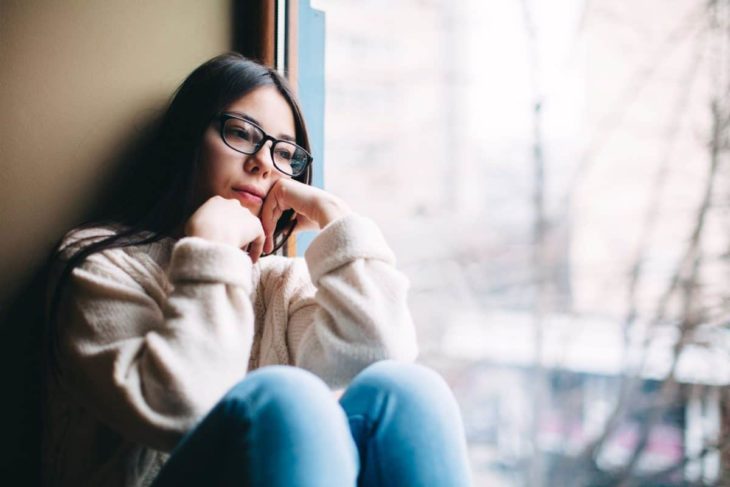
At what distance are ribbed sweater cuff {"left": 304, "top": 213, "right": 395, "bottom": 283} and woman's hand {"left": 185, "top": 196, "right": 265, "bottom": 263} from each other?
0.30 ft

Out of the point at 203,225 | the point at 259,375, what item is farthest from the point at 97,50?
the point at 259,375

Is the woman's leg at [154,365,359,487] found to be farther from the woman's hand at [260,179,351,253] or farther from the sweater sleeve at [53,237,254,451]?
the woman's hand at [260,179,351,253]

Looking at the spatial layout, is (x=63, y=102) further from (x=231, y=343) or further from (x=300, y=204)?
(x=231, y=343)

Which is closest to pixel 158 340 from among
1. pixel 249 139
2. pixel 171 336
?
pixel 171 336

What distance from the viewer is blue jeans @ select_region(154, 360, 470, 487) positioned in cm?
50

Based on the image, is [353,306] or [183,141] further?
[183,141]

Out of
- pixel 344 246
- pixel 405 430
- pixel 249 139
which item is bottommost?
pixel 405 430

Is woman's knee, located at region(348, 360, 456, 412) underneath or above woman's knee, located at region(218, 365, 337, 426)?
underneath

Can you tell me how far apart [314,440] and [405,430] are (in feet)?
0.44

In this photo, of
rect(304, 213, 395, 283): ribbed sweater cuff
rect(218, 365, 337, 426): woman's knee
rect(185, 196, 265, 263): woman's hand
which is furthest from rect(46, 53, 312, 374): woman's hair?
rect(218, 365, 337, 426): woman's knee

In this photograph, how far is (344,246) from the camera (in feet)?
2.48

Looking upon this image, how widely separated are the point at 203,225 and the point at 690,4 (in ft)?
2.52

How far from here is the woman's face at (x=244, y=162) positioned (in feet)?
2.82

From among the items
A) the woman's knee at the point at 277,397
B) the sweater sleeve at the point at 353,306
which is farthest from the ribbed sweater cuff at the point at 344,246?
the woman's knee at the point at 277,397
